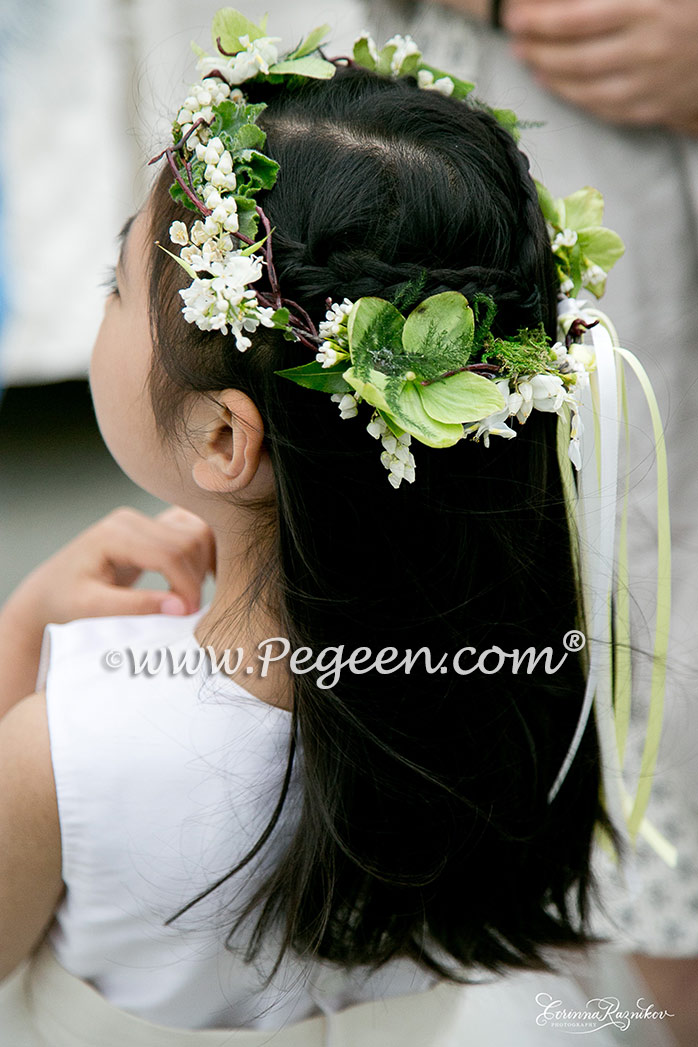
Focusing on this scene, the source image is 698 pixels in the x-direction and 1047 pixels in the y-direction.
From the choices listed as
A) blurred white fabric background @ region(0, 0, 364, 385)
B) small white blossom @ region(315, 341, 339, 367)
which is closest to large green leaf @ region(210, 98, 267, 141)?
small white blossom @ region(315, 341, 339, 367)

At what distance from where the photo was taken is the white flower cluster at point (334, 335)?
624mm

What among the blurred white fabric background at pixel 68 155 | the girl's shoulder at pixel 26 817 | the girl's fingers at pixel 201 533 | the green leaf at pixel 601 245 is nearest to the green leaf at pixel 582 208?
the green leaf at pixel 601 245

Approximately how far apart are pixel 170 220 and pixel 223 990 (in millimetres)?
711

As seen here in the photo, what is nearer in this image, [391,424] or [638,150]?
[391,424]

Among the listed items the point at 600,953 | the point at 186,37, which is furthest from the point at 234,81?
the point at 186,37

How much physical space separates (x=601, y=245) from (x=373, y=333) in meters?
0.33

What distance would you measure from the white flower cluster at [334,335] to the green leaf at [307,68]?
0.23 m

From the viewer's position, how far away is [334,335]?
632 mm

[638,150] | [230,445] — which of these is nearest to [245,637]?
[230,445]

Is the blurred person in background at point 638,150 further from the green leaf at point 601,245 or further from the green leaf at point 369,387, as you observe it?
the green leaf at point 369,387

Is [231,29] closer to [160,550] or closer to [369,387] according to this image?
[369,387]

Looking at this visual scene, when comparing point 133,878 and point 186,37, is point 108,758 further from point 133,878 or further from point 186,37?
point 186,37

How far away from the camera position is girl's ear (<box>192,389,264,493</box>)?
0.69m

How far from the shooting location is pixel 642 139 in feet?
3.62
